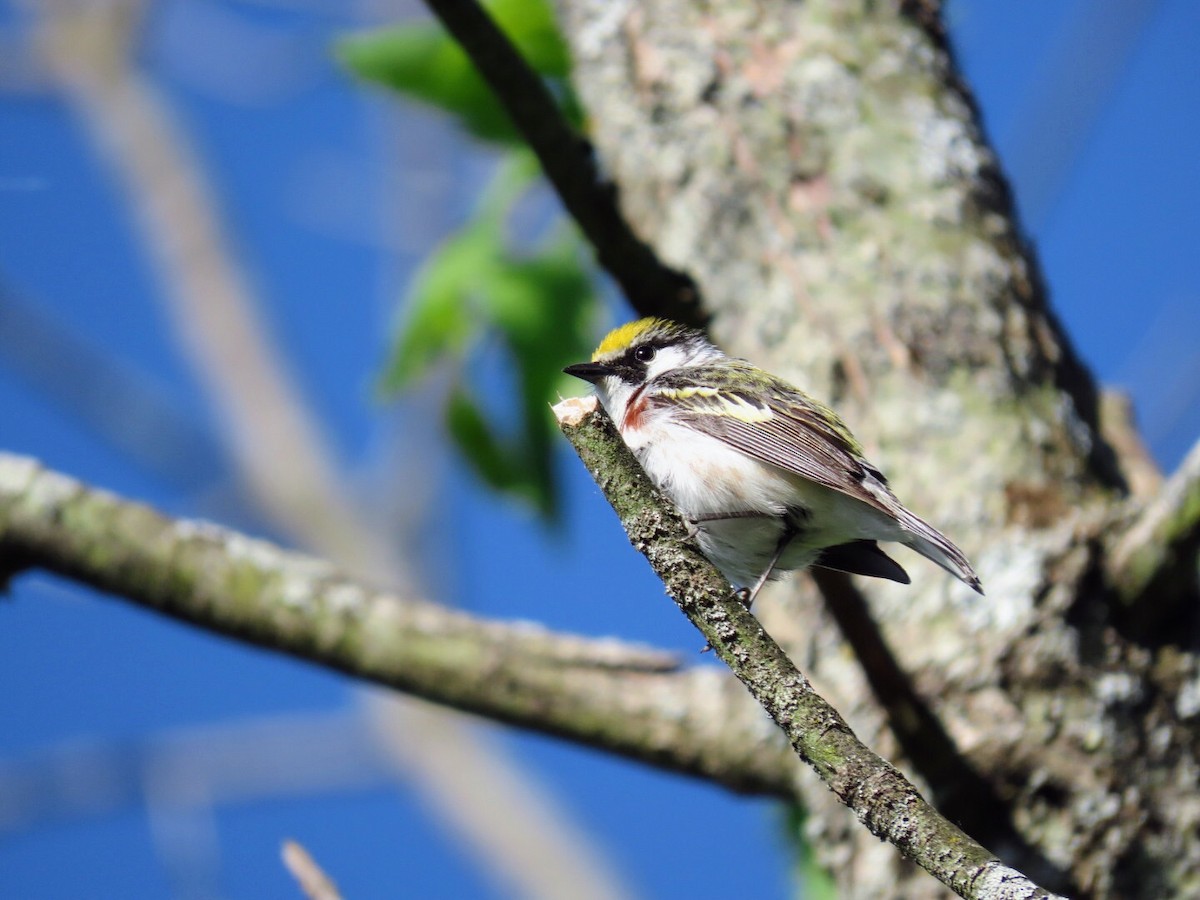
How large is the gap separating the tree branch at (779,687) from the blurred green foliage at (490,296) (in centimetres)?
227

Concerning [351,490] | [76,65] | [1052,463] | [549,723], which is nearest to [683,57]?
[1052,463]

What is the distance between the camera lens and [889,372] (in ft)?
13.1

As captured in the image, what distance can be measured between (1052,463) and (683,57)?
1939 millimetres

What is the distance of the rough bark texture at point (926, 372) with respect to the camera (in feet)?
11.5

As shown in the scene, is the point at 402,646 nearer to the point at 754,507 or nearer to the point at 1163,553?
the point at 754,507

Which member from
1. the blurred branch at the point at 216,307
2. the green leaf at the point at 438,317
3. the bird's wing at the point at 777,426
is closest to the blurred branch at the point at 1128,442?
the bird's wing at the point at 777,426

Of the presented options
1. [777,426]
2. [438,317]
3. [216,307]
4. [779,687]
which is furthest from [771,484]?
[216,307]

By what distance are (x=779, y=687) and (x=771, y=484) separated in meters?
1.40

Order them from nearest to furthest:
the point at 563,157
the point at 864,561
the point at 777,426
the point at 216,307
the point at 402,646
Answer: the point at 864,561, the point at 777,426, the point at 563,157, the point at 402,646, the point at 216,307

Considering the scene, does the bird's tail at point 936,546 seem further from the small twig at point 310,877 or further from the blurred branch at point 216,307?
the blurred branch at point 216,307

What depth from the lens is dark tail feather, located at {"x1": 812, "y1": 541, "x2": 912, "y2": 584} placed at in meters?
3.33

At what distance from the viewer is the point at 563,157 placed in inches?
141

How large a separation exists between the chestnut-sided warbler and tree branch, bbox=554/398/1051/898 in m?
1.10

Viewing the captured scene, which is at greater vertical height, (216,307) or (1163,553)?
(1163,553)
